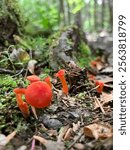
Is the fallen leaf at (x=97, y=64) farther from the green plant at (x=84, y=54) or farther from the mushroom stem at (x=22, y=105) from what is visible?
the mushroom stem at (x=22, y=105)

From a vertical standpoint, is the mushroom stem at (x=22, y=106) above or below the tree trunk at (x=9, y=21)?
below

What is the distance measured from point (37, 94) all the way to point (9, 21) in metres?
1.95

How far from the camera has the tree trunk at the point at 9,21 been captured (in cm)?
399

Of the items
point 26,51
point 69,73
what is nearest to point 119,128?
point 69,73

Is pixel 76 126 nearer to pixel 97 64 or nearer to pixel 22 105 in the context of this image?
pixel 22 105

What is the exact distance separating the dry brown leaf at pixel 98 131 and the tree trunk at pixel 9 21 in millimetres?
1993

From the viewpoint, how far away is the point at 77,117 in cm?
263

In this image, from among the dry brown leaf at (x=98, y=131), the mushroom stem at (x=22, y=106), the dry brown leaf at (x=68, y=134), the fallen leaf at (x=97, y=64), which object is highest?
the mushroom stem at (x=22, y=106)

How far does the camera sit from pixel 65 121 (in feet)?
8.52

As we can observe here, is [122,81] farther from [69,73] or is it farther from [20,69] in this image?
[20,69]

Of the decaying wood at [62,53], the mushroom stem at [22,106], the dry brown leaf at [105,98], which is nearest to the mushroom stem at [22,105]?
the mushroom stem at [22,106]

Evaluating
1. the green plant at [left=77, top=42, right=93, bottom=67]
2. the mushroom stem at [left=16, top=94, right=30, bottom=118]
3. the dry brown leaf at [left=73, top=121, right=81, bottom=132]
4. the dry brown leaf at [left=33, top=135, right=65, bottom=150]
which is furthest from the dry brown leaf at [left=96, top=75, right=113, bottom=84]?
the dry brown leaf at [left=33, top=135, right=65, bottom=150]

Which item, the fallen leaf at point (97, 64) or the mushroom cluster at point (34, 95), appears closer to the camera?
the mushroom cluster at point (34, 95)

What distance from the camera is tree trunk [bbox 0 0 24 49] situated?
399 centimetres
